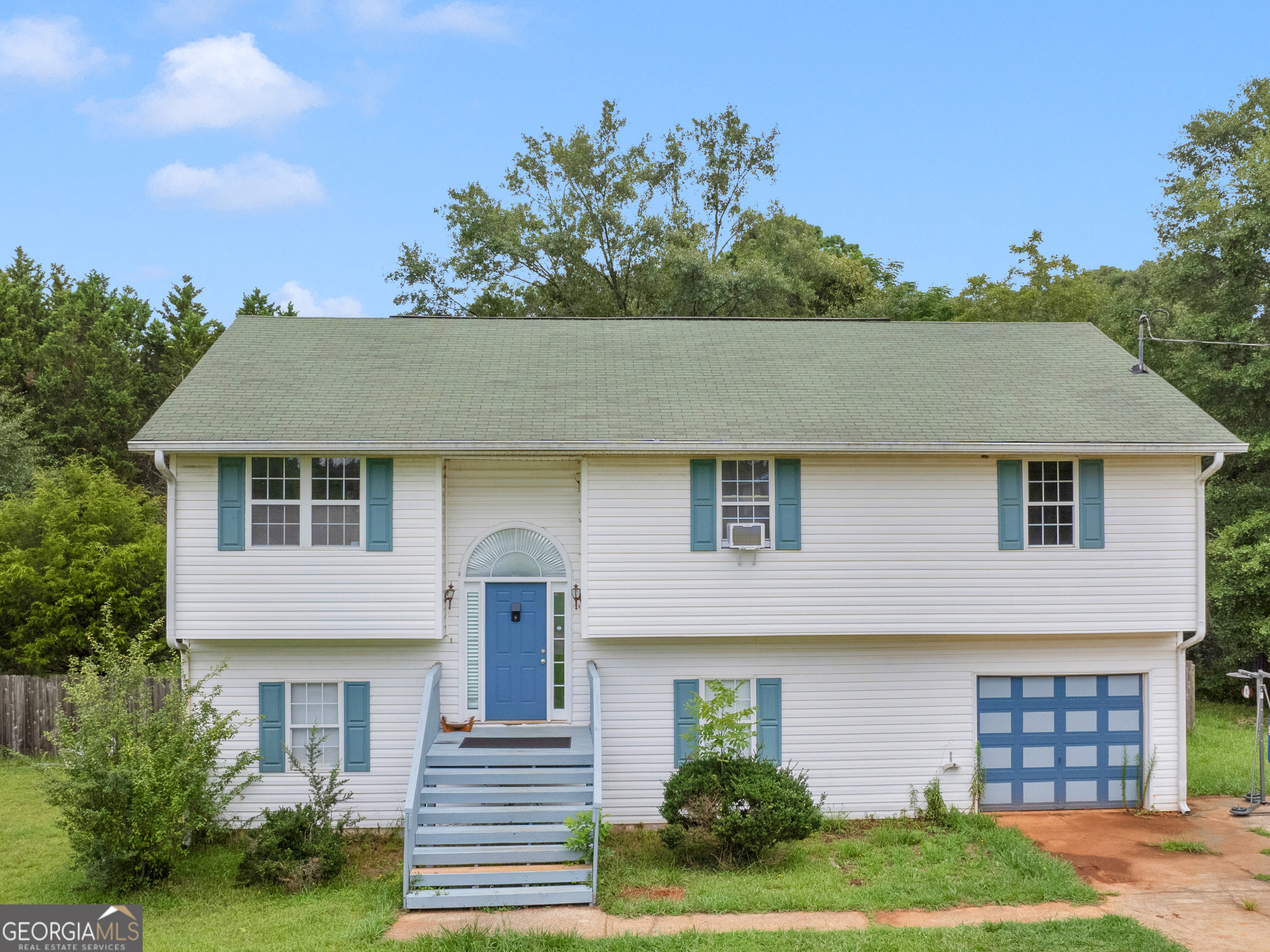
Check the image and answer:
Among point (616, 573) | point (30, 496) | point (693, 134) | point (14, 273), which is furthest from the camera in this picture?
point (14, 273)

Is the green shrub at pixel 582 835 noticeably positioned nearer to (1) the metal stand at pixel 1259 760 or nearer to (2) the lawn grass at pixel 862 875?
(2) the lawn grass at pixel 862 875

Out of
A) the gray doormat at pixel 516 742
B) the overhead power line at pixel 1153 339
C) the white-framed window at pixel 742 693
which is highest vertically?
the overhead power line at pixel 1153 339

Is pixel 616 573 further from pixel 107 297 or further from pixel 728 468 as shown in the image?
pixel 107 297

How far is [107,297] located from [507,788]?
3601 cm

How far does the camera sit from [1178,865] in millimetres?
10500

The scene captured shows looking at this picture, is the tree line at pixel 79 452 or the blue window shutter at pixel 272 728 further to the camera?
the tree line at pixel 79 452

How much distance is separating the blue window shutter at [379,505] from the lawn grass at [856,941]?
202 inches

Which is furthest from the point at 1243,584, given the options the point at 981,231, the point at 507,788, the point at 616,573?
the point at 507,788

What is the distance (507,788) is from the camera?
10609mm

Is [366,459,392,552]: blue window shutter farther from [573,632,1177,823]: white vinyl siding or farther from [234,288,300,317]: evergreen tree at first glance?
[234,288,300,317]: evergreen tree

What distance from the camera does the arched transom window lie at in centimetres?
1240

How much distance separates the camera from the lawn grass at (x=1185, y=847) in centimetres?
1097

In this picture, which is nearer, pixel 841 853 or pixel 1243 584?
pixel 841 853

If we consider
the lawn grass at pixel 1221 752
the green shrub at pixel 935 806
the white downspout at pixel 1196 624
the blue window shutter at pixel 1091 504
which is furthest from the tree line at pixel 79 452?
the lawn grass at pixel 1221 752
